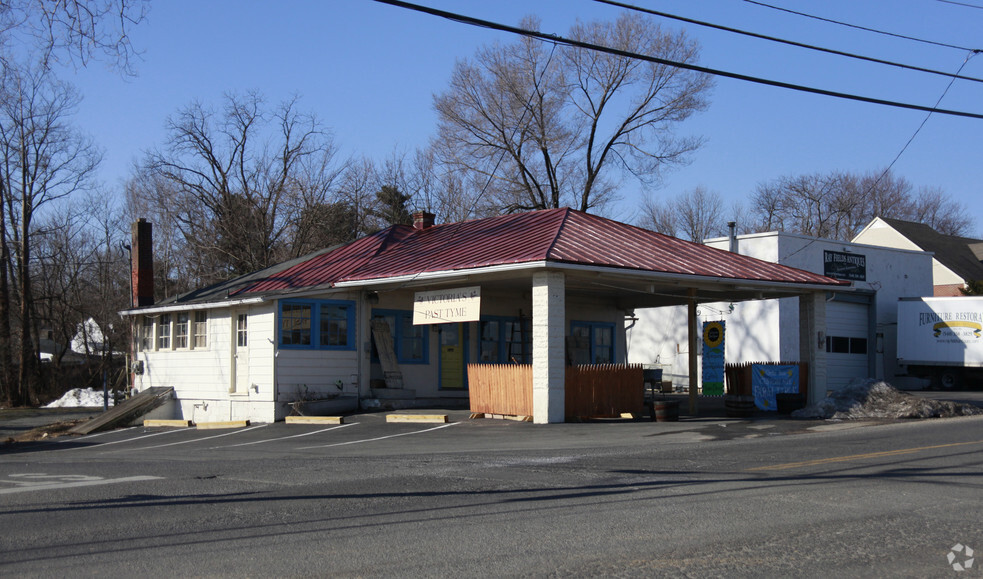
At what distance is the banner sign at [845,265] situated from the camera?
34562 millimetres

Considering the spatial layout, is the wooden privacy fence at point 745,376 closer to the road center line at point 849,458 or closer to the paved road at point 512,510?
the paved road at point 512,510

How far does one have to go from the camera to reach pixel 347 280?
22094mm

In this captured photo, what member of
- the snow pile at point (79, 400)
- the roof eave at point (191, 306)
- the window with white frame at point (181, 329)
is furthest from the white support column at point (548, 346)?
the snow pile at point (79, 400)

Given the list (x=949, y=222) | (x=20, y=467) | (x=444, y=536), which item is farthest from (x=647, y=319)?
(x=949, y=222)

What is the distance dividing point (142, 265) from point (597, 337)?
15107mm

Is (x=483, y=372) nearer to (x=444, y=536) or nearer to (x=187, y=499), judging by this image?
(x=187, y=499)

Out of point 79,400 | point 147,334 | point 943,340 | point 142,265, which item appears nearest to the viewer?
point 147,334

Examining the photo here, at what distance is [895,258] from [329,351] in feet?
86.3

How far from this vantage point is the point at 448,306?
813 inches

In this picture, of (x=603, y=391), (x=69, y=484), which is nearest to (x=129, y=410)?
(x=603, y=391)

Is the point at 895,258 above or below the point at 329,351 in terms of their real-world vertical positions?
above

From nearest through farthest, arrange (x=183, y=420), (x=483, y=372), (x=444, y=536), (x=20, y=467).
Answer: (x=444, y=536) < (x=20, y=467) < (x=483, y=372) < (x=183, y=420)

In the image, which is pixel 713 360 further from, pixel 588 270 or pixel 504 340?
pixel 504 340

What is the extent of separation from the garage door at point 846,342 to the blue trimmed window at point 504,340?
14.8 meters
